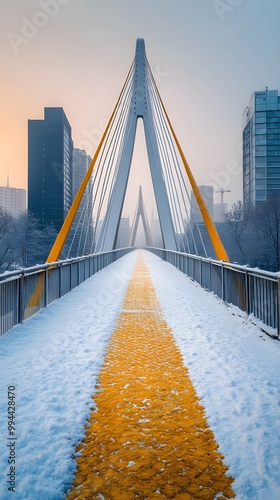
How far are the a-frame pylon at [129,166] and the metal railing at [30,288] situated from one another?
14.3 meters

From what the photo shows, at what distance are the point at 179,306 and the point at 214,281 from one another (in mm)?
2313

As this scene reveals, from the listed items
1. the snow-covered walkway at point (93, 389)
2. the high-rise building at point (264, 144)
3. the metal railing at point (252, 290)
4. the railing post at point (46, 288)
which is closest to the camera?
the snow-covered walkway at point (93, 389)

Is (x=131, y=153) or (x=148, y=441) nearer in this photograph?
(x=148, y=441)

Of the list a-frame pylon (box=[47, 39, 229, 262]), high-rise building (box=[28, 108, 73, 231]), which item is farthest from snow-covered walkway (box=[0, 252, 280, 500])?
high-rise building (box=[28, 108, 73, 231])

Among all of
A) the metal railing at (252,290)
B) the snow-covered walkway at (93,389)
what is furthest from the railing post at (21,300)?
the metal railing at (252,290)

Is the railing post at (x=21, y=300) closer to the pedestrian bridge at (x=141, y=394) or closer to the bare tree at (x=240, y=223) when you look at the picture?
the pedestrian bridge at (x=141, y=394)

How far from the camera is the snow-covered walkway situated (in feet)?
8.27

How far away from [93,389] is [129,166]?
2440 cm

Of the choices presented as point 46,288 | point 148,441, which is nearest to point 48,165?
point 46,288

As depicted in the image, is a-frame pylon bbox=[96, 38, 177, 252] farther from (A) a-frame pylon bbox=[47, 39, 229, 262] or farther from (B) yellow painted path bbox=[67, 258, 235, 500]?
(B) yellow painted path bbox=[67, 258, 235, 500]

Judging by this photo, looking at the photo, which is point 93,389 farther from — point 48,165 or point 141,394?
point 48,165

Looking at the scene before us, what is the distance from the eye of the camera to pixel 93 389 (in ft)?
13.1

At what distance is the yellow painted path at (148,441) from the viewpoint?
7.66 ft

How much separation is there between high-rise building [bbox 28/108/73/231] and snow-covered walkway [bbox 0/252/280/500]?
114649 mm
